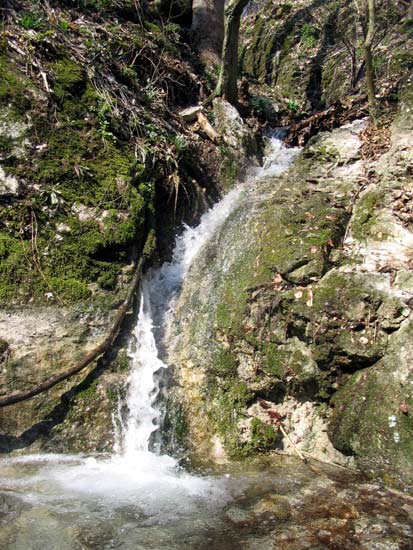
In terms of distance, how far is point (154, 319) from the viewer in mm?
5867

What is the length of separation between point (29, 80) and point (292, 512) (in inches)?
234

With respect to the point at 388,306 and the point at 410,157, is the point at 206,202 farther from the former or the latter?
the point at 388,306

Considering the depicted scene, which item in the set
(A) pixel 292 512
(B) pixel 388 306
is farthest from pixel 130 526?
(B) pixel 388 306

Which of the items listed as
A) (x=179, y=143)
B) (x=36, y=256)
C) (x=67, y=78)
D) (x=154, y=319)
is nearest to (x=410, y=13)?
(x=179, y=143)

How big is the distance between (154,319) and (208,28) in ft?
25.7

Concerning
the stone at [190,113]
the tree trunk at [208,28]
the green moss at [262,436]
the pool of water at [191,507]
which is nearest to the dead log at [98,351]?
the pool of water at [191,507]

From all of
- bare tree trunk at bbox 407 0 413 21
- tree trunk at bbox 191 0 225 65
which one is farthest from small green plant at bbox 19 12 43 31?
bare tree trunk at bbox 407 0 413 21

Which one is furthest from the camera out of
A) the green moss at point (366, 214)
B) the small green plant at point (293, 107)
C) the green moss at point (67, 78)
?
the small green plant at point (293, 107)

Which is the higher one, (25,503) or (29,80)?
(29,80)

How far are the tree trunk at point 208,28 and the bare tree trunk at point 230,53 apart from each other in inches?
64.8

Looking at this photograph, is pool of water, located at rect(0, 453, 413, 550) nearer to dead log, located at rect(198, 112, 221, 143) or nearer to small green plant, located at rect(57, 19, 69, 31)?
dead log, located at rect(198, 112, 221, 143)

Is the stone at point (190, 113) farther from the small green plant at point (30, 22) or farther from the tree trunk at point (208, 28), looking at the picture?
the small green plant at point (30, 22)

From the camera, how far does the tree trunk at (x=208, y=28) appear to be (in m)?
10.5

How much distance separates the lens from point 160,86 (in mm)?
8398
